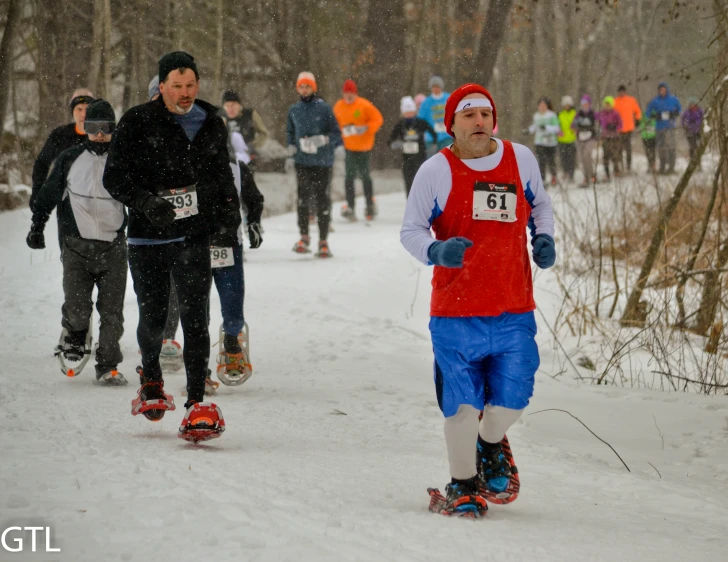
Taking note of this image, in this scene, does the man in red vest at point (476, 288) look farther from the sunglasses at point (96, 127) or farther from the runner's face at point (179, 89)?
the sunglasses at point (96, 127)

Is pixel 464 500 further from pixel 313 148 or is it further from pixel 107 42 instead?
pixel 107 42

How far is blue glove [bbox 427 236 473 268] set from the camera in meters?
3.57

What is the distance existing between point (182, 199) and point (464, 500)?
2.04 meters

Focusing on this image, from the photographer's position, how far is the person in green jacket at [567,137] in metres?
21.7

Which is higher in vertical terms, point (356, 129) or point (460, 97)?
point (460, 97)

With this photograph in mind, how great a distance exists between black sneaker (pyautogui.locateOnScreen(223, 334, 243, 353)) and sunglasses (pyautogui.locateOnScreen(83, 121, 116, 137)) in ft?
5.04

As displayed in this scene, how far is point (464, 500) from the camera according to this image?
3758 mm

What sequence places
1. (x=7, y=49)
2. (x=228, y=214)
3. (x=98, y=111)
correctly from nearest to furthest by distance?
(x=228, y=214) → (x=98, y=111) → (x=7, y=49)

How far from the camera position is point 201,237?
479cm

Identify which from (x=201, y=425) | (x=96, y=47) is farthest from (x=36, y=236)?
(x=96, y=47)

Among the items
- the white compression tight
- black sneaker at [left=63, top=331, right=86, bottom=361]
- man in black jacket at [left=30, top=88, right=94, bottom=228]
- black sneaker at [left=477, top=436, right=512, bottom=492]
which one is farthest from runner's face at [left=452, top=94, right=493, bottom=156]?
man in black jacket at [left=30, top=88, right=94, bottom=228]

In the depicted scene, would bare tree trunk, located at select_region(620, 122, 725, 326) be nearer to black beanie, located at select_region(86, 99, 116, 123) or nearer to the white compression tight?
the white compression tight

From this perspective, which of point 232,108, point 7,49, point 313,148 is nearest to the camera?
point 232,108

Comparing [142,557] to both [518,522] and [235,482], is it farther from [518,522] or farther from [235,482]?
[518,522]
